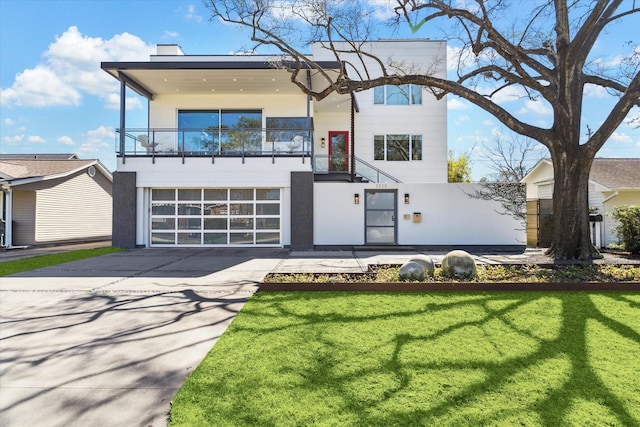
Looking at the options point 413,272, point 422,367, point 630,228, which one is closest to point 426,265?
point 413,272

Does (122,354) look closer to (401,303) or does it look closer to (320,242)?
(401,303)

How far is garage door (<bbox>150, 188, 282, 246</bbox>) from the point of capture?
14125 millimetres

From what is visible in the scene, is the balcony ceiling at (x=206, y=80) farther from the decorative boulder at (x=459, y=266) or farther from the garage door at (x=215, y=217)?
the decorative boulder at (x=459, y=266)

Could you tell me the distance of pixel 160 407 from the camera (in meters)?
2.86

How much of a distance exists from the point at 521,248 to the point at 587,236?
3.64 m

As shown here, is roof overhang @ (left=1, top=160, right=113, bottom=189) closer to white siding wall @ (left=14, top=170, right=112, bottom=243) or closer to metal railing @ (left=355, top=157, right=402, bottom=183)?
white siding wall @ (left=14, top=170, right=112, bottom=243)

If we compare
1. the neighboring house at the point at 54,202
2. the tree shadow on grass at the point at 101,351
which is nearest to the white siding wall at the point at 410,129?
the tree shadow on grass at the point at 101,351

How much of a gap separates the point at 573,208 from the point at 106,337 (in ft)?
34.6

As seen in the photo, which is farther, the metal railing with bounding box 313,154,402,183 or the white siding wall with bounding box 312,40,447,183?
the white siding wall with bounding box 312,40,447,183

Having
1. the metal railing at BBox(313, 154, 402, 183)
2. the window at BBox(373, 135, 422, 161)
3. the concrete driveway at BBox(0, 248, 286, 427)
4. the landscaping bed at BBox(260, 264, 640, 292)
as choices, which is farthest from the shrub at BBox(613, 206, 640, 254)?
the concrete driveway at BBox(0, 248, 286, 427)

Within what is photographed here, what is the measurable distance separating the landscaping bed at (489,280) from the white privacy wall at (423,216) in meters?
5.46

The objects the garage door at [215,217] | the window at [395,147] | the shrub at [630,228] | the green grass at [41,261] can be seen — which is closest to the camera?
the green grass at [41,261]

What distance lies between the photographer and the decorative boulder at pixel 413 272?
6.81m

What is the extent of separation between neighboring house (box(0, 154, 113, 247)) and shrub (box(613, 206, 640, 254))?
72.5 feet
